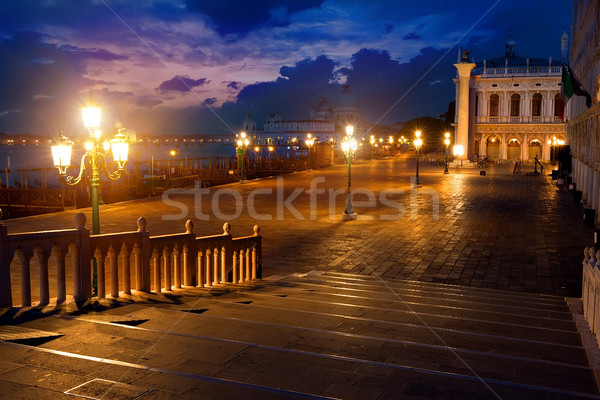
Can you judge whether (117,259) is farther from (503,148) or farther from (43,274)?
(503,148)

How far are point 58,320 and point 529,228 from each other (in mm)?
14559

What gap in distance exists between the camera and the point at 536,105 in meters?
58.9

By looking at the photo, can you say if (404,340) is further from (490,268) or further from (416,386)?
(490,268)

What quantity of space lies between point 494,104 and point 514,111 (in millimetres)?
2323

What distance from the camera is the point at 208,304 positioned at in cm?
644

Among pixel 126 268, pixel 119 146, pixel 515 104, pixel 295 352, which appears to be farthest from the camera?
pixel 515 104

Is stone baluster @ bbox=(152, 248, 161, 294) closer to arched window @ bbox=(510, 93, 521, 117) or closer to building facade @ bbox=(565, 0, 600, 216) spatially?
building facade @ bbox=(565, 0, 600, 216)

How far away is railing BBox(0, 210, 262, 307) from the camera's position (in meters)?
5.62

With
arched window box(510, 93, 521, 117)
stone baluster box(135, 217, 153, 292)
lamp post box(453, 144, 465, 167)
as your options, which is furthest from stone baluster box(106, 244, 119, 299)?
arched window box(510, 93, 521, 117)

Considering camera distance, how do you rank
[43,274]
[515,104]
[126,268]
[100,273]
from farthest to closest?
[515,104] → [126,268] → [100,273] → [43,274]

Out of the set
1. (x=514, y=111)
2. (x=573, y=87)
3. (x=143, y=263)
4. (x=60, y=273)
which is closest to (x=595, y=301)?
(x=143, y=263)

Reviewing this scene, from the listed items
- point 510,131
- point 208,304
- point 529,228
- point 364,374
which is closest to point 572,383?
point 364,374

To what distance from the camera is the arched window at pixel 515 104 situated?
59.3 meters

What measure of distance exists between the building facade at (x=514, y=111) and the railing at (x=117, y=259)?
51614 millimetres
